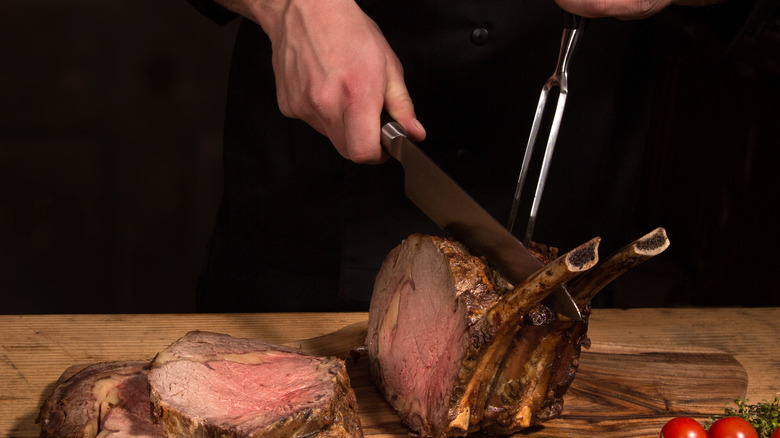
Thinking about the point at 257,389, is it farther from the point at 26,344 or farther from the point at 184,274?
the point at 184,274

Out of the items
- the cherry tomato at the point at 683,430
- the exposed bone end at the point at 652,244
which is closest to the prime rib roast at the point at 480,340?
the exposed bone end at the point at 652,244

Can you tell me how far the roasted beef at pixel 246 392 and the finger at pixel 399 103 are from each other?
70 centimetres

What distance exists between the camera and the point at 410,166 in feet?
7.84

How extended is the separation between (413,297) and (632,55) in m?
1.29

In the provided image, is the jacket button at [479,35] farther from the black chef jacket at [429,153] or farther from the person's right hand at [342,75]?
the person's right hand at [342,75]

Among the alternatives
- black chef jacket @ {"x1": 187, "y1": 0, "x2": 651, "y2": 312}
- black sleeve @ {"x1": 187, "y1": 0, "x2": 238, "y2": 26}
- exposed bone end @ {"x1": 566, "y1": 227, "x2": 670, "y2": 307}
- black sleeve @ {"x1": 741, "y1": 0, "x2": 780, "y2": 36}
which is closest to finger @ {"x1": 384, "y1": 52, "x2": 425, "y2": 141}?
black chef jacket @ {"x1": 187, "y1": 0, "x2": 651, "y2": 312}

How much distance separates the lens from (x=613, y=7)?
218 cm

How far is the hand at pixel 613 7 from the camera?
2180 millimetres

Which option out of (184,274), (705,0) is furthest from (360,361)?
(184,274)

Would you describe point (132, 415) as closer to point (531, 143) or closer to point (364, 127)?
point (364, 127)

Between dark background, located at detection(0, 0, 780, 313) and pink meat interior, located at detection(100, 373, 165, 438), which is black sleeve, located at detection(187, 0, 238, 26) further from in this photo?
dark background, located at detection(0, 0, 780, 313)

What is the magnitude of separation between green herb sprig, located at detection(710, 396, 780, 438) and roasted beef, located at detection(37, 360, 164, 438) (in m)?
1.64

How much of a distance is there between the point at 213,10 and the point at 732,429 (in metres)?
2.13

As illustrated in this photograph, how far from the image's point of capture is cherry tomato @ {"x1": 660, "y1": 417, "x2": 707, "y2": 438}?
2256mm
